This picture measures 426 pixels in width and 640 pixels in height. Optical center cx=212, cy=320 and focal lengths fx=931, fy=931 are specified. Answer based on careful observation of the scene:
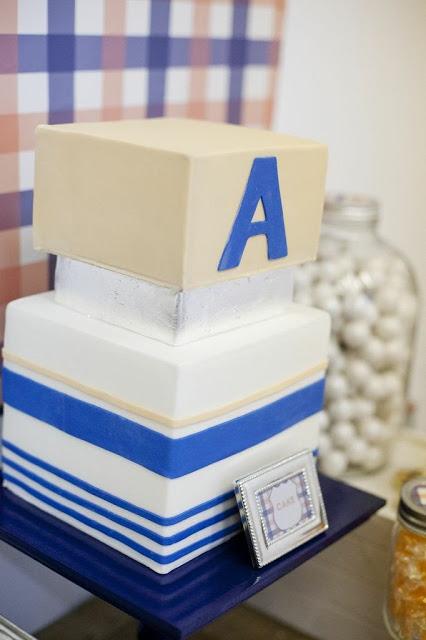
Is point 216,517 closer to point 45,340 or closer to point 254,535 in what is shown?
point 254,535

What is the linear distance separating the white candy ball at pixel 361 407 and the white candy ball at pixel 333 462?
5cm

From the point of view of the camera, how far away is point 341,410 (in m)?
1.07

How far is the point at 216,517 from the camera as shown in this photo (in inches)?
30.7

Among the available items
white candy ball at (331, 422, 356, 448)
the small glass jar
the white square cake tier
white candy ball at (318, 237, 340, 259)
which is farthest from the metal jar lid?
white candy ball at (318, 237, 340, 259)

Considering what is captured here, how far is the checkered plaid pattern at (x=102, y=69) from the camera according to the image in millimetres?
841

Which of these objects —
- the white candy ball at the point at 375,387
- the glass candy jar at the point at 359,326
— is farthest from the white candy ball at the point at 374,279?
the white candy ball at the point at 375,387

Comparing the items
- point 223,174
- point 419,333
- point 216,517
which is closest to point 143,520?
point 216,517

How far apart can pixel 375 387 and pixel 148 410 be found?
437 mm

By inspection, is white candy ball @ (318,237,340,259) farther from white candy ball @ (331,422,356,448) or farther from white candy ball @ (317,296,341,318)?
white candy ball @ (331,422,356,448)

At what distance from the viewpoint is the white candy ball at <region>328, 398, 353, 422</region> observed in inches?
42.3

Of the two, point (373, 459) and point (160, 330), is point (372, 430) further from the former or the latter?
point (160, 330)

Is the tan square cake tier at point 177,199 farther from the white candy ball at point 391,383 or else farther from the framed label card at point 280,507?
the white candy ball at point 391,383

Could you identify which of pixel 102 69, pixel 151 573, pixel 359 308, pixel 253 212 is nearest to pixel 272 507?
pixel 151 573

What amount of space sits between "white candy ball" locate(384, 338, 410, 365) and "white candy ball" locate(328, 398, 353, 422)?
70mm
